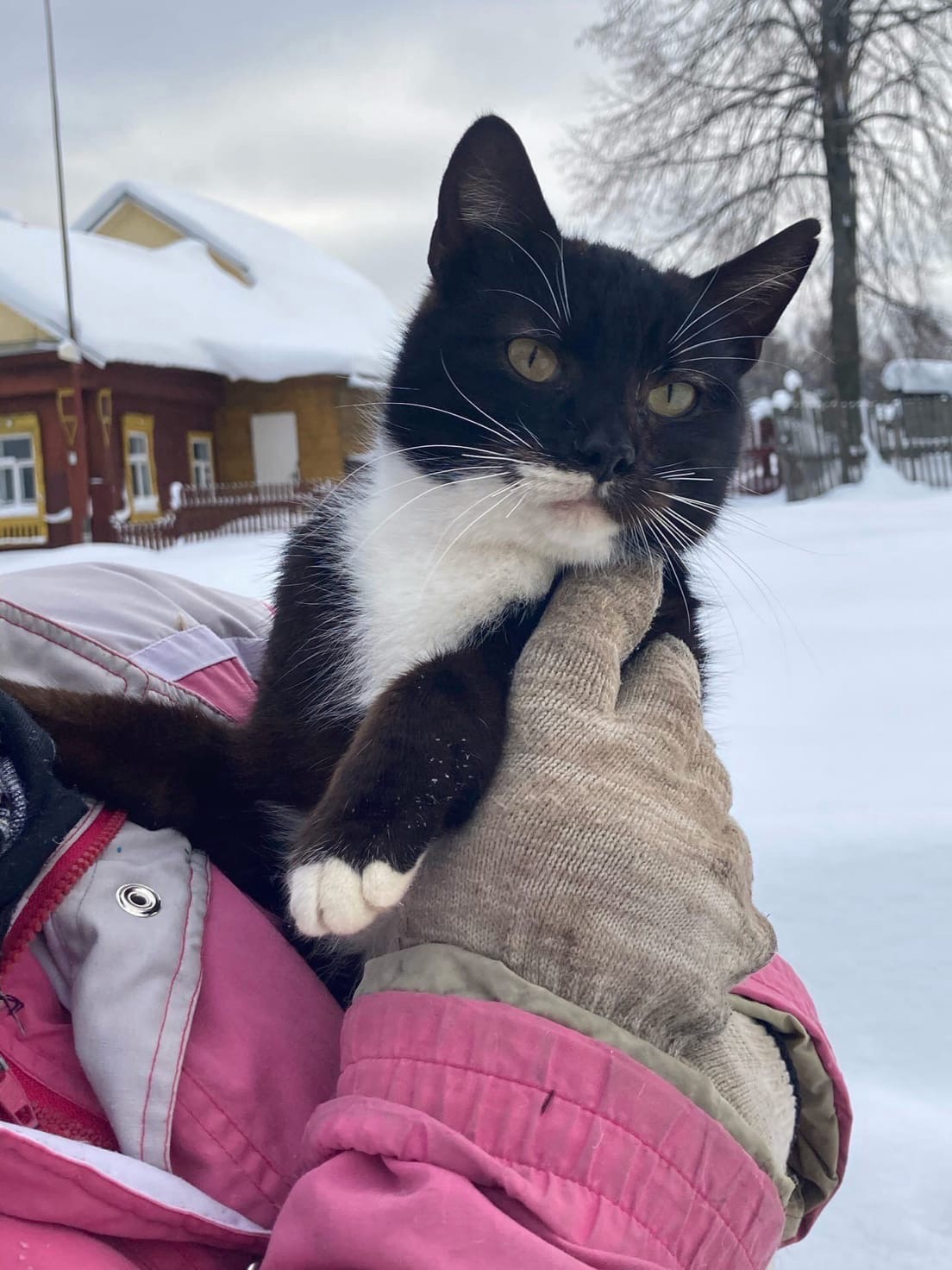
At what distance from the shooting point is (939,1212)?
162cm

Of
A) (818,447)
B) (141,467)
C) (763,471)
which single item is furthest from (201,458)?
(818,447)

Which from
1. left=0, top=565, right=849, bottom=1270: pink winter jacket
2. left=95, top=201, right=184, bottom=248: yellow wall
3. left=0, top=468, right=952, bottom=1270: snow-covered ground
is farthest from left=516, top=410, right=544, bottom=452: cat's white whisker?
left=95, top=201, right=184, bottom=248: yellow wall

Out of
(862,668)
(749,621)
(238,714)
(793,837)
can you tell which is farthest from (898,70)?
(238,714)

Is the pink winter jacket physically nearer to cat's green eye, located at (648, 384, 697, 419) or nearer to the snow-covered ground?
the snow-covered ground

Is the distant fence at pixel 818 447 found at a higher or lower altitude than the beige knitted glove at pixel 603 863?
higher

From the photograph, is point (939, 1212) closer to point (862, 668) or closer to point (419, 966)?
point (419, 966)

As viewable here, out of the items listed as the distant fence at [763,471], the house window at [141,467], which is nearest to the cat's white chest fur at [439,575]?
the distant fence at [763,471]

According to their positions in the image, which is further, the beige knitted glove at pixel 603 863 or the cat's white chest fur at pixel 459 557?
the cat's white chest fur at pixel 459 557

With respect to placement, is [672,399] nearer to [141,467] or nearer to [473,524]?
[473,524]

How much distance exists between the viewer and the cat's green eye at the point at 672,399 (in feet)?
5.00

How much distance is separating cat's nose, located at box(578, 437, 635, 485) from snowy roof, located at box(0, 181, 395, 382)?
978 cm

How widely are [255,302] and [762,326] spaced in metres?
17.3

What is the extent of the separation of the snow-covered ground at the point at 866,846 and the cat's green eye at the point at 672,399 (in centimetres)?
22

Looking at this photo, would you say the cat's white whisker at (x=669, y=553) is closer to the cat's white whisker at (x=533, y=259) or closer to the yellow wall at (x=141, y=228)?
the cat's white whisker at (x=533, y=259)
